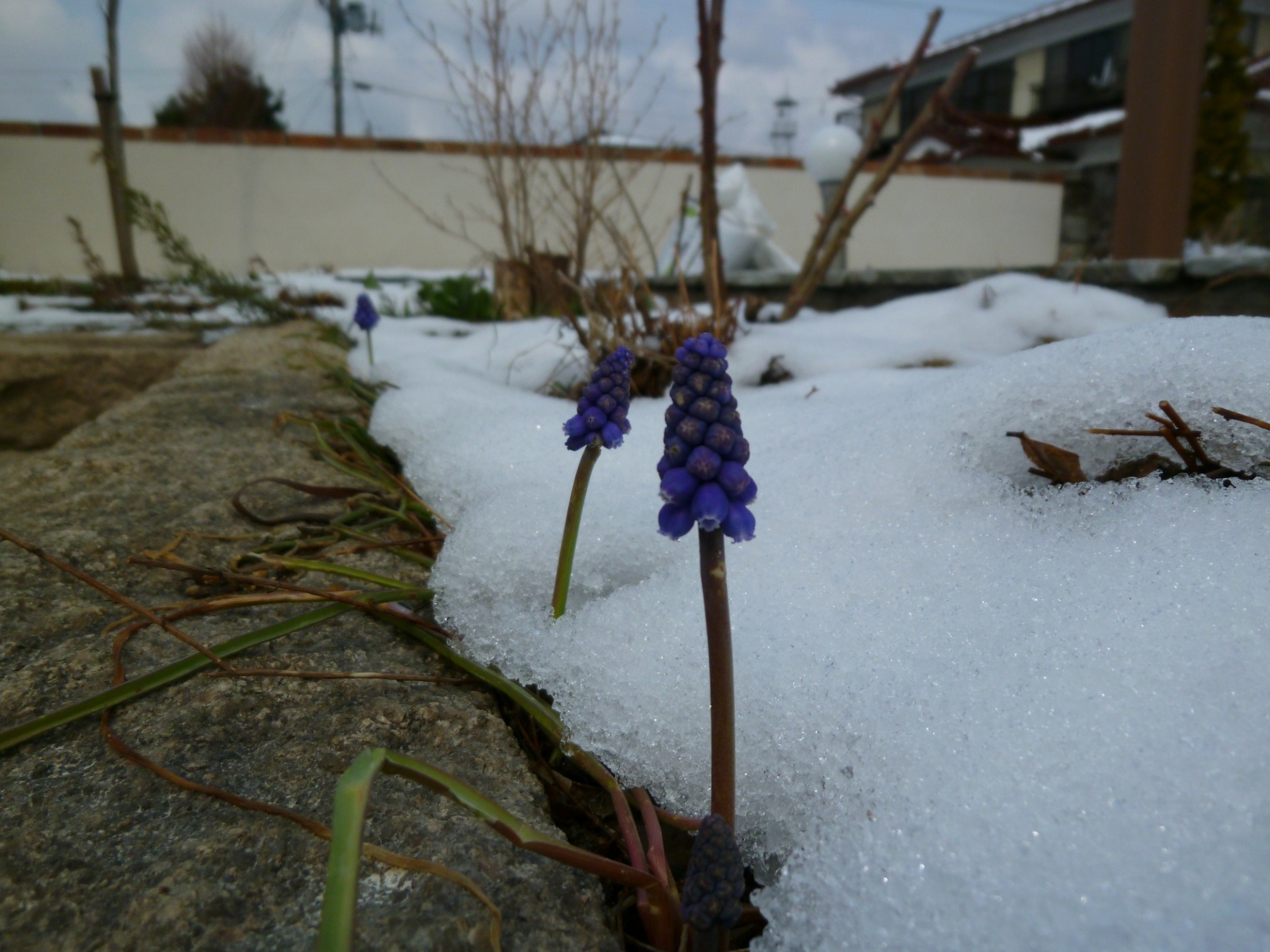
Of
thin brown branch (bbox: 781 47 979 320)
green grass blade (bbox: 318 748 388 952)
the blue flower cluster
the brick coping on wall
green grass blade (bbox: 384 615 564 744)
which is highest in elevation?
the brick coping on wall

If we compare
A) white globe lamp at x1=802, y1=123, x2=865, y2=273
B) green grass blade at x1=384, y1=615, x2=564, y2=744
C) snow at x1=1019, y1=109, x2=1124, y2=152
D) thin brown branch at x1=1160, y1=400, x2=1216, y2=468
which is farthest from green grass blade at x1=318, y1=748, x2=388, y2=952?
snow at x1=1019, y1=109, x2=1124, y2=152

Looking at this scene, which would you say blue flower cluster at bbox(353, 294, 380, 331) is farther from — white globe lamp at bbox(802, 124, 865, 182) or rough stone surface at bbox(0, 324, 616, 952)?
white globe lamp at bbox(802, 124, 865, 182)

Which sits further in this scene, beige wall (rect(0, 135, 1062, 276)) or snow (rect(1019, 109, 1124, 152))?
snow (rect(1019, 109, 1124, 152))

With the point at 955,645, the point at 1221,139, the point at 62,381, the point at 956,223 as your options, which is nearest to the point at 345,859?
the point at 955,645

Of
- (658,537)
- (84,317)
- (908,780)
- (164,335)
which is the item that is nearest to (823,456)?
(658,537)

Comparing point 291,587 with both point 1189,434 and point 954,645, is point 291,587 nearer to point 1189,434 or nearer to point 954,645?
point 954,645

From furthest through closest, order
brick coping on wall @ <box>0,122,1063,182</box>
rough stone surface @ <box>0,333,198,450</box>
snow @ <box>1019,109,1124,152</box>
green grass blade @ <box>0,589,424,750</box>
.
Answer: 1. snow @ <box>1019,109,1124,152</box>
2. brick coping on wall @ <box>0,122,1063,182</box>
3. rough stone surface @ <box>0,333,198,450</box>
4. green grass blade @ <box>0,589,424,750</box>

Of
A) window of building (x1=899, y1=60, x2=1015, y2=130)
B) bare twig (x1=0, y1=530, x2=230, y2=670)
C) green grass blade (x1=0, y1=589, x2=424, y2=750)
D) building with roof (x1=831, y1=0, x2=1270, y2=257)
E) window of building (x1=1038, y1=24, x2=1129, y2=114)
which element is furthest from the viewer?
window of building (x1=899, y1=60, x2=1015, y2=130)

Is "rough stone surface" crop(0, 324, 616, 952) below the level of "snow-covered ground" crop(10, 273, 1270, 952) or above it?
below
